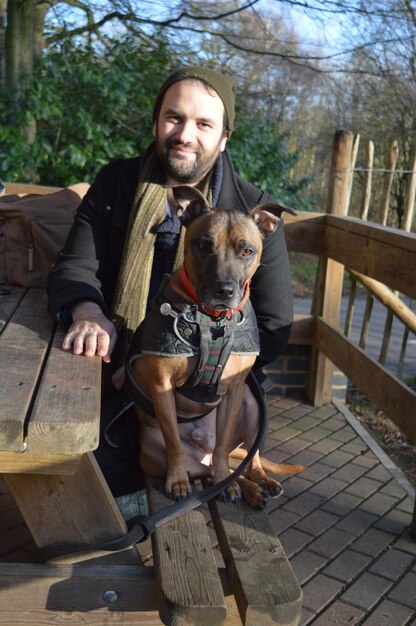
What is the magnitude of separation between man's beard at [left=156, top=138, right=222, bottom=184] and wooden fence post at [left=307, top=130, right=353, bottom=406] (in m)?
2.29

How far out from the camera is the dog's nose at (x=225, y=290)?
90.8 inches

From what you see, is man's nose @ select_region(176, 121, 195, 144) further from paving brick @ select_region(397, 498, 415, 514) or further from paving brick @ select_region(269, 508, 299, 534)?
paving brick @ select_region(397, 498, 415, 514)

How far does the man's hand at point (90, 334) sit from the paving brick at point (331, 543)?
154cm

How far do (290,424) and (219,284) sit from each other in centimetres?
289

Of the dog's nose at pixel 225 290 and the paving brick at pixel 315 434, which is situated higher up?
the dog's nose at pixel 225 290

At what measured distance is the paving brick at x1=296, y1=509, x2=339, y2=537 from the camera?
11.8ft

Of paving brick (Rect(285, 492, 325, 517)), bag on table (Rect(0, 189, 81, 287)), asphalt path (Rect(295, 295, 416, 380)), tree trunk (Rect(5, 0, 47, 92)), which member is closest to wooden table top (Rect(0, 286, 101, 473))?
bag on table (Rect(0, 189, 81, 287))

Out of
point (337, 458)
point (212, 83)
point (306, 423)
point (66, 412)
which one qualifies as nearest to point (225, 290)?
point (66, 412)

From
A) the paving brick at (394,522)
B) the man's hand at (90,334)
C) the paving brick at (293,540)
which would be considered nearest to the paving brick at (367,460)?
the paving brick at (394,522)

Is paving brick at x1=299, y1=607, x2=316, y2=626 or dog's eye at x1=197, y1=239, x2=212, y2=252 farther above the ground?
dog's eye at x1=197, y1=239, x2=212, y2=252

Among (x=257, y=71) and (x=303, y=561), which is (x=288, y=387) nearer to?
(x=303, y=561)

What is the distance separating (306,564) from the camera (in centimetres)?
325

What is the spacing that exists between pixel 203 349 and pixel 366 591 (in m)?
1.49

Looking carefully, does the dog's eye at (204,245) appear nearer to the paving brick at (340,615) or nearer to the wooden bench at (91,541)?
the wooden bench at (91,541)
